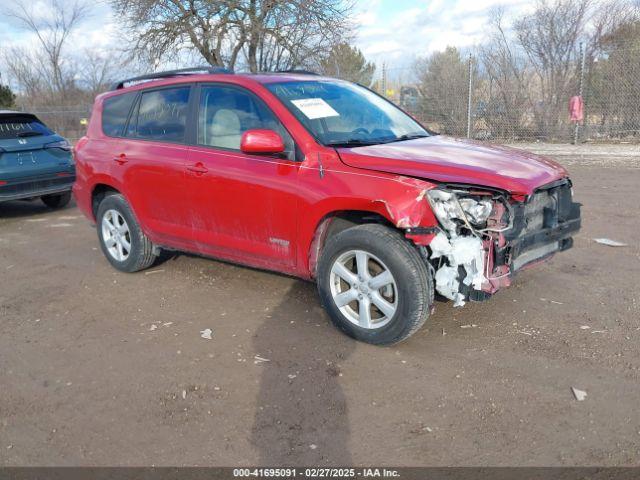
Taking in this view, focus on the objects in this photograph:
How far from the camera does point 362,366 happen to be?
373 cm

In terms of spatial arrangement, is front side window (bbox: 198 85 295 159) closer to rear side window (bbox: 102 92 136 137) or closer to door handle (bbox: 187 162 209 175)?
door handle (bbox: 187 162 209 175)

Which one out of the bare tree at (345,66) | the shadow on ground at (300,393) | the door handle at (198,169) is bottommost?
the shadow on ground at (300,393)

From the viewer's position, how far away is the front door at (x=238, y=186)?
4266 millimetres

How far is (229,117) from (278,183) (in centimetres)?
85

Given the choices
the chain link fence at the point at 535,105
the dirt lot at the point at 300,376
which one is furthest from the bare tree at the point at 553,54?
the dirt lot at the point at 300,376

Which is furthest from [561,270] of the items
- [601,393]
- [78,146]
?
[78,146]

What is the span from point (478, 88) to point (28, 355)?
1334 cm

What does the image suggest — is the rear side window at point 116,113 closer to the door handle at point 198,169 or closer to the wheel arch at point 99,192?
the wheel arch at point 99,192

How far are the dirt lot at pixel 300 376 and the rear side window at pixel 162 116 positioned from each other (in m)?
1.40

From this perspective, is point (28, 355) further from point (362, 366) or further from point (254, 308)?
point (362, 366)

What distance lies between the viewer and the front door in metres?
4.27

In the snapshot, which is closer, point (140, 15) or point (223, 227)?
point (223, 227)

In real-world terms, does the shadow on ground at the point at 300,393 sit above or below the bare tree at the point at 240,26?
below

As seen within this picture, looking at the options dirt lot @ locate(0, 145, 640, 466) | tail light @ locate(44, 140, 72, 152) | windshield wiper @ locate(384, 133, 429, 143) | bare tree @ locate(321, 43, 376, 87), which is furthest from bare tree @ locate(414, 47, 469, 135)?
windshield wiper @ locate(384, 133, 429, 143)
